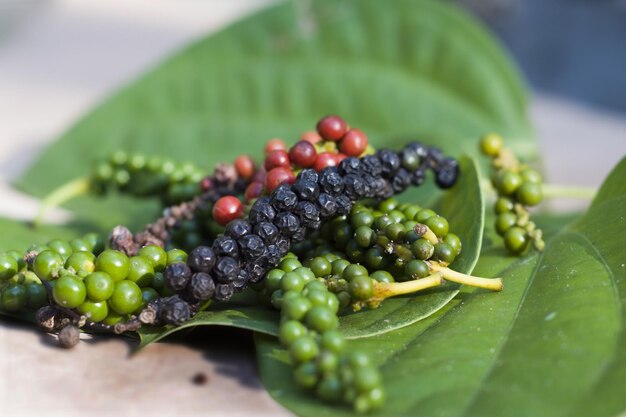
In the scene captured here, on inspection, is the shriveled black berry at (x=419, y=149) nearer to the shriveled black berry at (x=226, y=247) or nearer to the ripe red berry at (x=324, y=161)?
the ripe red berry at (x=324, y=161)

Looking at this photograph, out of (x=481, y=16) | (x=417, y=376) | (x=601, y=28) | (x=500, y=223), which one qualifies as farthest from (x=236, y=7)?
(x=417, y=376)

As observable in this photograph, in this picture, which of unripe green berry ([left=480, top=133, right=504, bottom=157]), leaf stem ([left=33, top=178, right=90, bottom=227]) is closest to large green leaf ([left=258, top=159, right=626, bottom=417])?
unripe green berry ([left=480, top=133, right=504, bottom=157])

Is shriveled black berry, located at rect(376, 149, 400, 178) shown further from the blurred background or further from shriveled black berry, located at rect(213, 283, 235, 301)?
the blurred background

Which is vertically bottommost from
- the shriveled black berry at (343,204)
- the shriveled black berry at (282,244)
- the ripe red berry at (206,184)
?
the ripe red berry at (206,184)

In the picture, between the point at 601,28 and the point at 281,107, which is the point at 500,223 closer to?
the point at 281,107

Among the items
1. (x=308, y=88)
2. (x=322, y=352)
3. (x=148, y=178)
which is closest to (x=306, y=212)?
(x=322, y=352)

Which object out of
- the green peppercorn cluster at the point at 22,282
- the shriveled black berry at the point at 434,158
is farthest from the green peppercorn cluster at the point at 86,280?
the shriveled black berry at the point at 434,158
